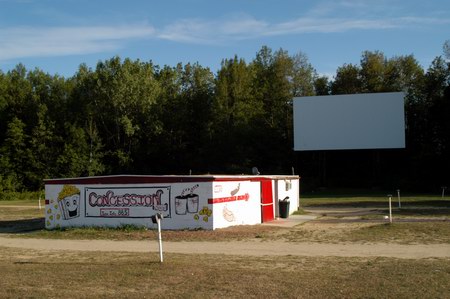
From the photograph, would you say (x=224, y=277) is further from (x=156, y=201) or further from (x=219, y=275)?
(x=156, y=201)

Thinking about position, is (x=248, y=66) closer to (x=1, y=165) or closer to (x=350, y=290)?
(x=1, y=165)

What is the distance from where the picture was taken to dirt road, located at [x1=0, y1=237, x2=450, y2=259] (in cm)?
1395

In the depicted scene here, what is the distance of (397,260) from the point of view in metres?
12.4

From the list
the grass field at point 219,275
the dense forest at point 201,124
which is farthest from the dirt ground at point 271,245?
the dense forest at point 201,124

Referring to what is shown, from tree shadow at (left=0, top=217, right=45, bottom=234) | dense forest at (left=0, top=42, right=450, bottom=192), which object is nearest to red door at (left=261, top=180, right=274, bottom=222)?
tree shadow at (left=0, top=217, right=45, bottom=234)

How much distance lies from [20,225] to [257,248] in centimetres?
1517

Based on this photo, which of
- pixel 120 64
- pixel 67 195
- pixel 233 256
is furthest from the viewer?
pixel 120 64

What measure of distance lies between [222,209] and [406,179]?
40.7 meters

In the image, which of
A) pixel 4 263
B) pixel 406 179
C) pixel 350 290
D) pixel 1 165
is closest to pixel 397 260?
pixel 350 290

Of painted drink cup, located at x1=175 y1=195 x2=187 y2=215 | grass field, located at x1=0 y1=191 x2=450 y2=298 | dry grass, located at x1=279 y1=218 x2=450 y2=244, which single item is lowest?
dry grass, located at x1=279 y1=218 x2=450 y2=244

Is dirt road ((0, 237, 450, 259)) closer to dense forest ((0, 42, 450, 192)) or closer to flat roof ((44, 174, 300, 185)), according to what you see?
flat roof ((44, 174, 300, 185))

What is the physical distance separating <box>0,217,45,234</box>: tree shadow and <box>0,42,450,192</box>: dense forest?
103 feet

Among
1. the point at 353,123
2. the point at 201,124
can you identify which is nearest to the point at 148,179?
the point at 353,123

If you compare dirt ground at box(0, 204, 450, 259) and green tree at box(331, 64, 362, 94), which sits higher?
green tree at box(331, 64, 362, 94)
